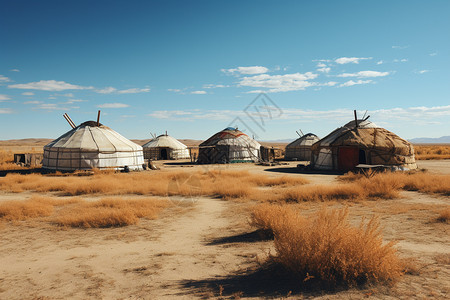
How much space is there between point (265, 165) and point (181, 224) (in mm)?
22795

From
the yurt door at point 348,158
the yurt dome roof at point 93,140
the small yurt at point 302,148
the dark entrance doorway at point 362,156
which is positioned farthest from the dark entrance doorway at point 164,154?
the dark entrance doorway at point 362,156

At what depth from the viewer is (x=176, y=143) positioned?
145ft

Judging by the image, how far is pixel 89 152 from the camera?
2370 cm

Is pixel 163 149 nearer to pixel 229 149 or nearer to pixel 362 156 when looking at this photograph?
pixel 229 149

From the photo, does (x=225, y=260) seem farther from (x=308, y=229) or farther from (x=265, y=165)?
(x=265, y=165)

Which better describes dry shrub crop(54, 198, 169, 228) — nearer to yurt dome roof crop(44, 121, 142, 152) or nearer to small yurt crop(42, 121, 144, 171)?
small yurt crop(42, 121, 144, 171)

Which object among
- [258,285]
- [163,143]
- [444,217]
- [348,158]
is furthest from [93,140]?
[444,217]

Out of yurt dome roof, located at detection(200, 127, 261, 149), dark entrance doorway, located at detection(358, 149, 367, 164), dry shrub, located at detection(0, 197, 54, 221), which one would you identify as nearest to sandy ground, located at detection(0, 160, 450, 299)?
dry shrub, located at detection(0, 197, 54, 221)

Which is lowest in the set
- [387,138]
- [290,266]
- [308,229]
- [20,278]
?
[20,278]

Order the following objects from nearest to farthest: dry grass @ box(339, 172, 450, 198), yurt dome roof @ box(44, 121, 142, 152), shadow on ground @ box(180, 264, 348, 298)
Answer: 1. shadow on ground @ box(180, 264, 348, 298)
2. dry grass @ box(339, 172, 450, 198)
3. yurt dome roof @ box(44, 121, 142, 152)

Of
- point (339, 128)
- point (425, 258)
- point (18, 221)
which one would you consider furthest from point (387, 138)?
point (18, 221)

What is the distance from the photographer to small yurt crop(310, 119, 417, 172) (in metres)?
21.4

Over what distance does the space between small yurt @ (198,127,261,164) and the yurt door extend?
13402 millimetres

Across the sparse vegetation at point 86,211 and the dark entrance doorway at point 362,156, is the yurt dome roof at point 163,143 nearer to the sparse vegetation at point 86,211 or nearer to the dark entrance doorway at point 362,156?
the dark entrance doorway at point 362,156
